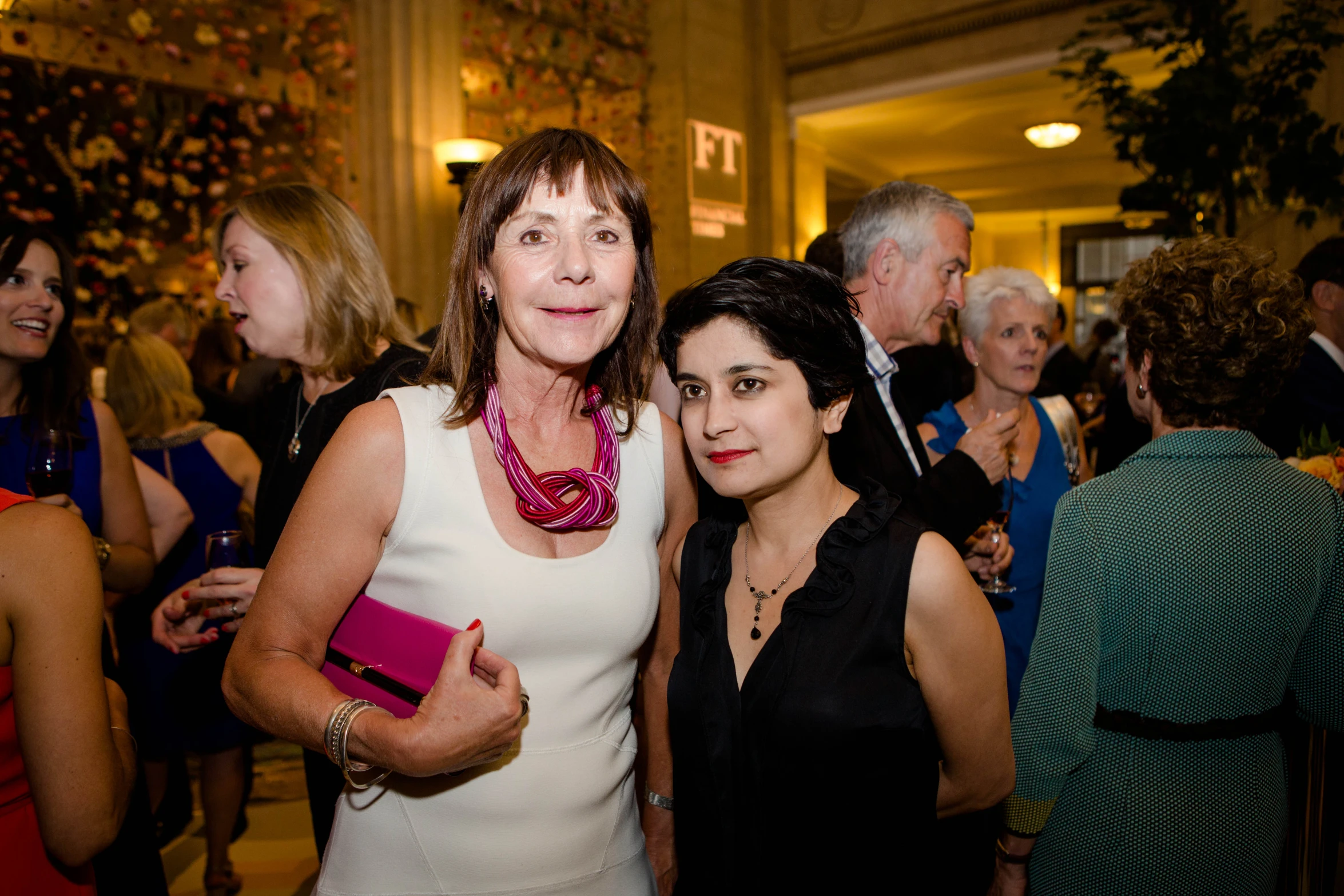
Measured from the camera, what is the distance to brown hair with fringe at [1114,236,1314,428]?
161 cm

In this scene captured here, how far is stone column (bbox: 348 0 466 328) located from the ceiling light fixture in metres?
6.86

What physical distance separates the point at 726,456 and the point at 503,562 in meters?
0.40

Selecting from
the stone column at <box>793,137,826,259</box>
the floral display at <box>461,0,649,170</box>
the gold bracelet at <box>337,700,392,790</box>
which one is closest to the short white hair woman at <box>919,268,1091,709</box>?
the gold bracelet at <box>337,700,392,790</box>

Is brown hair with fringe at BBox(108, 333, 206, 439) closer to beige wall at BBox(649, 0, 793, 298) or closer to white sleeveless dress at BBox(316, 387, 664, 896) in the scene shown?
white sleeveless dress at BBox(316, 387, 664, 896)

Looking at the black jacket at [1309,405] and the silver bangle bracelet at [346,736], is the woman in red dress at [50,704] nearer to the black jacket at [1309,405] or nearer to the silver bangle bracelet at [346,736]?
the silver bangle bracelet at [346,736]

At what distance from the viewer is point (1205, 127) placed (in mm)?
4574

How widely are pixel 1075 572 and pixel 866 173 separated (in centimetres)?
1179

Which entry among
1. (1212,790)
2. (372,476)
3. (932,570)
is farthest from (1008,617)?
(372,476)

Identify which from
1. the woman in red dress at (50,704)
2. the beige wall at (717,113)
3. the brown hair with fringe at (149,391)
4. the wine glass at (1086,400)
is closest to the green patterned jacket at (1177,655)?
the woman in red dress at (50,704)

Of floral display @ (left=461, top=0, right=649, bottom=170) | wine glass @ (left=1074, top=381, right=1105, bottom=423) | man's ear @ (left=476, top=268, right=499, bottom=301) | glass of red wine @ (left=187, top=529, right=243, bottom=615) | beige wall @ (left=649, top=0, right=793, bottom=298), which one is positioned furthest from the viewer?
beige wall @ (left=649, top=0, right=793, bottom=298)

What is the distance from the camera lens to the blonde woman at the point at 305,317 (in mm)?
1964

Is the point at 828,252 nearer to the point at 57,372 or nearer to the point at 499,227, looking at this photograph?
the point at 499,227

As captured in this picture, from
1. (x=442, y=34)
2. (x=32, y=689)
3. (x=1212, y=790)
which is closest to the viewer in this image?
(x=32, y=689)

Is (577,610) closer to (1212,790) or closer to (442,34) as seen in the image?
(1212,790)
